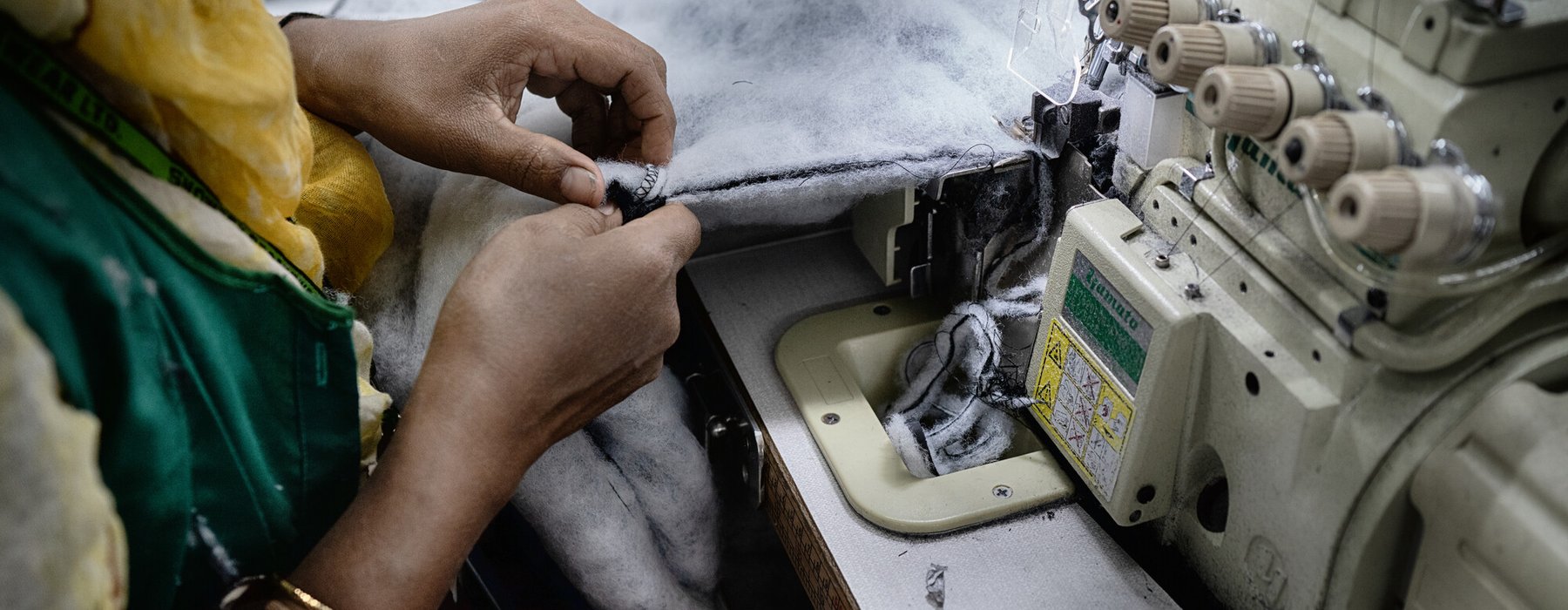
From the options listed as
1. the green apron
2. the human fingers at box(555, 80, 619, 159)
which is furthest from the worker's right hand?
the human fingers at box(555, 80, 619, 159)

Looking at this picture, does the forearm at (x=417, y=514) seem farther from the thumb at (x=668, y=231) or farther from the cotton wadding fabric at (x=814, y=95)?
the cotton wadding fabric at (x=814, y=95)

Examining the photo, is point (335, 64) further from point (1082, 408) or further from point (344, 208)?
point (1082, 408)

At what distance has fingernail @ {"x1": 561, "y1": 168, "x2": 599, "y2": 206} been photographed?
42.4 inches

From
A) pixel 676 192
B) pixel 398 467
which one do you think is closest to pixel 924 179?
pixel 676 192

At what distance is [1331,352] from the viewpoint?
82 centimetres

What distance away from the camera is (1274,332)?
0.87 metres

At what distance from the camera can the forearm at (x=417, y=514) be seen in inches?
32.6

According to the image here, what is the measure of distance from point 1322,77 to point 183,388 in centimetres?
82

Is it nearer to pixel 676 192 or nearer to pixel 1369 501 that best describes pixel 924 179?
pixel 676 192

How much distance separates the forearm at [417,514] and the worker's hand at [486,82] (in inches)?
11.5

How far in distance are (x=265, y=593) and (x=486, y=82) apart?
22.2 inches

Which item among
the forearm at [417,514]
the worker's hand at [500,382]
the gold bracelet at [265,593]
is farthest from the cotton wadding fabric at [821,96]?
the gold bracelet at [265,593]

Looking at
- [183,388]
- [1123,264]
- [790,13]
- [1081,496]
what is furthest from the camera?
[790,13]

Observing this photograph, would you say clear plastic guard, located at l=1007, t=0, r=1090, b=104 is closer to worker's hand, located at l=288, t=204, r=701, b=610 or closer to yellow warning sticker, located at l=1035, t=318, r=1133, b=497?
yellow warning sticker, located at l=1035, t=318, r=1133, b=497
